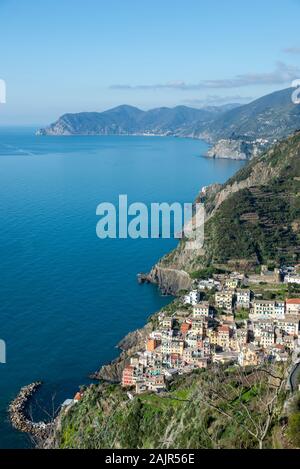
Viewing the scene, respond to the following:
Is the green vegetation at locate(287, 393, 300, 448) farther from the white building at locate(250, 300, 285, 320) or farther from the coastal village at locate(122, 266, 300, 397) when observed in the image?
the white building at locate(250, 300, 285, 320)

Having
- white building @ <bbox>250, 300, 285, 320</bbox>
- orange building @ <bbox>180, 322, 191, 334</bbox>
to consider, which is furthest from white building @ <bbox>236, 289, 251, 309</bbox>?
orange building @ <bbox>180, 322, 191, 334</bbox>

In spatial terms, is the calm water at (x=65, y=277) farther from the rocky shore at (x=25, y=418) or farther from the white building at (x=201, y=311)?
the white building at (x=201, y=311)

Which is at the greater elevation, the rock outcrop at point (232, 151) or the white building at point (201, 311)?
the rock outcrop at point (232, 151)

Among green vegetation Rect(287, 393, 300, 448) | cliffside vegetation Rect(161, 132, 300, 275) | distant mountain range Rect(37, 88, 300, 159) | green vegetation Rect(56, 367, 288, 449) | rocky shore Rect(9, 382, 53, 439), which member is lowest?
rocky shore Rect(9, 382, 53, 439)

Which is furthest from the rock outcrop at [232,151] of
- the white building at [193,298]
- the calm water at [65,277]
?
the white building at [193,298]

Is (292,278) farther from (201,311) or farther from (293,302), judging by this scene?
(201,311)
